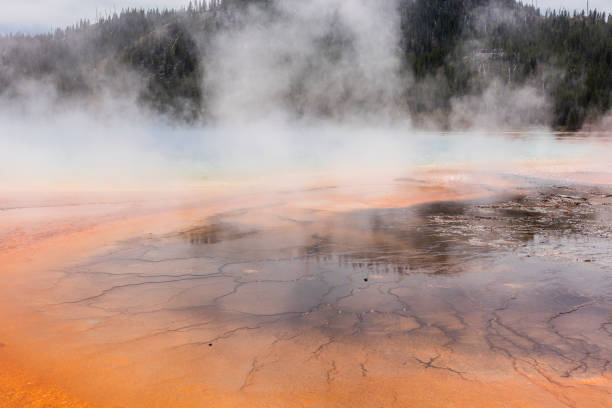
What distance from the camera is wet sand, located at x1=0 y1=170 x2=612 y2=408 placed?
2.44 meters

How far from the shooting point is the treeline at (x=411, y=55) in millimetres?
57781

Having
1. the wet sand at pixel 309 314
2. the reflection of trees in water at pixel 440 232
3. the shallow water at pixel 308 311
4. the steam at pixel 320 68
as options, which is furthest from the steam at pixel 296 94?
the wet sand at pixel 309 314

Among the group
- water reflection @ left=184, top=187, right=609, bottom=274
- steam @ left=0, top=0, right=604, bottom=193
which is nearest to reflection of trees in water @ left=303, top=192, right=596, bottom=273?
water reflection @ left=184, top=187, right=609, bottom=274

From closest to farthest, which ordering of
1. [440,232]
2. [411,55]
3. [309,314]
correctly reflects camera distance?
[309,314]
[440,232]
[411,55]

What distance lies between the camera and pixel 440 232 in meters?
5.77

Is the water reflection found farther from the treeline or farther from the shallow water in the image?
the treeline

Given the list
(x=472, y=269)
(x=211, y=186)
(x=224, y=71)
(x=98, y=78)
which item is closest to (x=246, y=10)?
(x=224, y=71)

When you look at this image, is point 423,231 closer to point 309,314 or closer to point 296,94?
point 309,314

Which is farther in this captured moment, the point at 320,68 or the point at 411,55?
the point at 320,68

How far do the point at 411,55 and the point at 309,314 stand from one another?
68341 millimetres

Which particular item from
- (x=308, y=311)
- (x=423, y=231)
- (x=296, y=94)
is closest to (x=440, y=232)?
(x=423, y=231)

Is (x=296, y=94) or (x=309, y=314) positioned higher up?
(x=296, y=94)

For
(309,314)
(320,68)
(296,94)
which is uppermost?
(320,68)

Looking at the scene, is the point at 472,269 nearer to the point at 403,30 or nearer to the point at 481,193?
the point at 481,193
